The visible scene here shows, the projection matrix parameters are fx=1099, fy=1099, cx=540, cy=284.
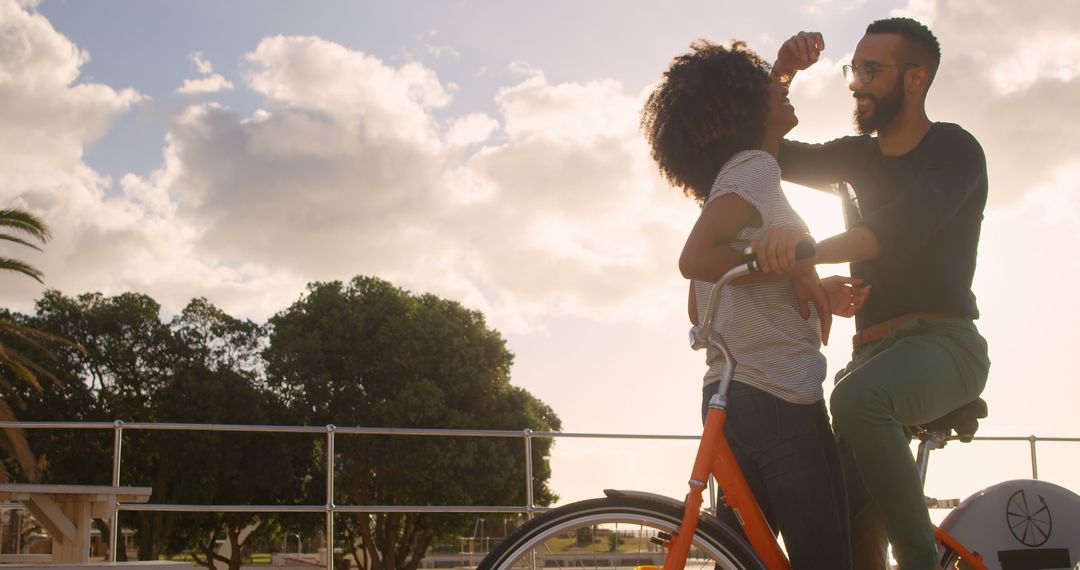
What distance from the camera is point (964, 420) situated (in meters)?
2.51

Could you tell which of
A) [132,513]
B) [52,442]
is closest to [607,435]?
[52,442]

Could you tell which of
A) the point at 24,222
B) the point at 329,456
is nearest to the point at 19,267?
the point at 24,222

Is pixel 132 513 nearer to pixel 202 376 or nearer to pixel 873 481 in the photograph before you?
pixel 202 376

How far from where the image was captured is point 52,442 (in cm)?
2762

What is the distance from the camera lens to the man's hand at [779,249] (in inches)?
75.6

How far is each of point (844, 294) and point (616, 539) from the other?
65 centimetres

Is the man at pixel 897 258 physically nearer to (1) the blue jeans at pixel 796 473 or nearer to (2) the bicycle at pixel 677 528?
(1) the blue jeans at pixel 796 473

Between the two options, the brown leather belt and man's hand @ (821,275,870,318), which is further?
the brown leather belt

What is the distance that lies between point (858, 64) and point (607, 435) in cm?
470

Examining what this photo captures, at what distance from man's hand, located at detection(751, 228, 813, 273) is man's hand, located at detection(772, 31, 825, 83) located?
692 millimetres

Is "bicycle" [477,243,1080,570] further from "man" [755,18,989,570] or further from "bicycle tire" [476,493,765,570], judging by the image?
"man" [755,18,989,570]

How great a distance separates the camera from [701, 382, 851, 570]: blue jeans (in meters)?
2.00

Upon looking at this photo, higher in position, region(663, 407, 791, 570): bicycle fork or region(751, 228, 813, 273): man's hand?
region(751, 228, 813, 273): man's hand

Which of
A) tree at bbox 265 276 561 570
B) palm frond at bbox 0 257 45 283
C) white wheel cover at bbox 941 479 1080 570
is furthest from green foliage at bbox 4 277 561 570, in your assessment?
white wheel cover at bbox 941 479 1080 570
